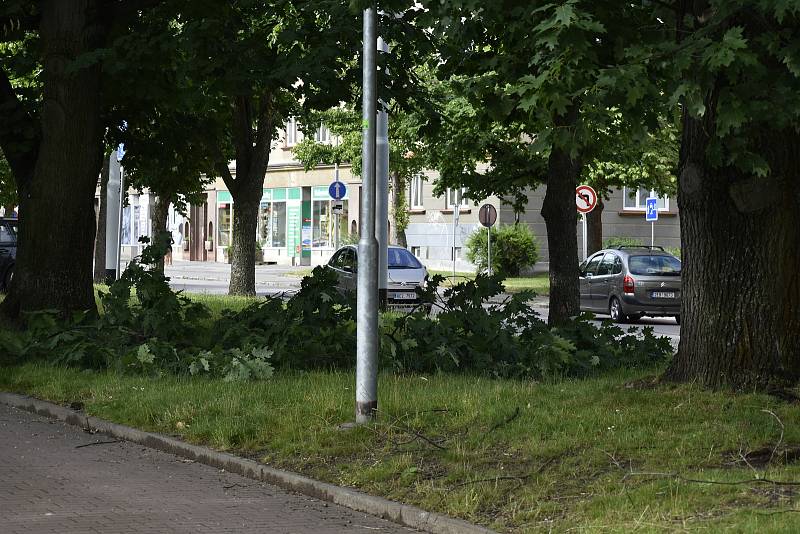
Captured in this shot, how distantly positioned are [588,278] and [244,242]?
A: 797 centimetres

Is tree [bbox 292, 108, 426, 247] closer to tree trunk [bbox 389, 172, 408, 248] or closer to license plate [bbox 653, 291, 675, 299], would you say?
tree trunk [bbox 389, 172, 408, 248]

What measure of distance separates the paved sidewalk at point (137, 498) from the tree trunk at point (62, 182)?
263 inches

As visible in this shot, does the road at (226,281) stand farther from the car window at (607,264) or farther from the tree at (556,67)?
the tree at (556,67)

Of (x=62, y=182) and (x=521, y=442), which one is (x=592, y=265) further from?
(x=521, y=442)

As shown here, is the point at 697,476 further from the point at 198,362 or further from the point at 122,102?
the point at 122,102

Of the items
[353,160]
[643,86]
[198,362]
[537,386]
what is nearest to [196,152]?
[198,362]

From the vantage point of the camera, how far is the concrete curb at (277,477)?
7.34 meters

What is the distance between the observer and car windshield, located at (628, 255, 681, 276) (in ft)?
88.0

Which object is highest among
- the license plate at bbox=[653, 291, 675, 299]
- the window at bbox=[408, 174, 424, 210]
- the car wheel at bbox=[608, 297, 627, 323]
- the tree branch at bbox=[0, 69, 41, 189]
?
the window at bbox=[408, 174, 424, 210]

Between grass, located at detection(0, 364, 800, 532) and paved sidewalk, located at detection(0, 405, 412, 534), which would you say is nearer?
grass, located at detection(0, 364, 800, 532)

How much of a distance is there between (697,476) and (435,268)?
43.6 metres

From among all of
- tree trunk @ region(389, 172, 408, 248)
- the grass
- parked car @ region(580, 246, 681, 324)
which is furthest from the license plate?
tree trunk @ region(389, 172, 408, 248)

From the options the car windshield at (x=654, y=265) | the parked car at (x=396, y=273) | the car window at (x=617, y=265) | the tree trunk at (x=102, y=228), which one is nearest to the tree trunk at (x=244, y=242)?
the parked car at (x=396, y=273)

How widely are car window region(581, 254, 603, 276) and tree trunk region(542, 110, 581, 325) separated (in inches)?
388
